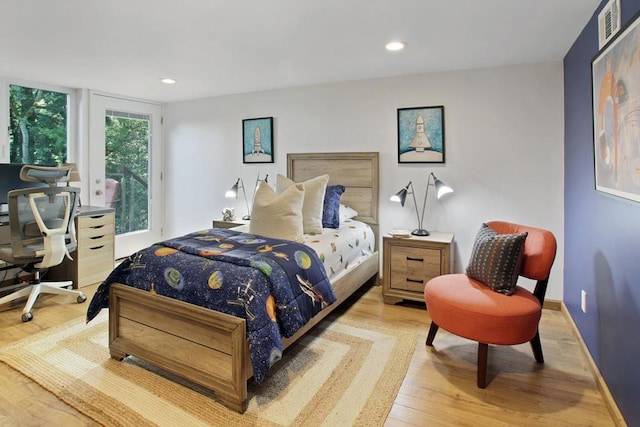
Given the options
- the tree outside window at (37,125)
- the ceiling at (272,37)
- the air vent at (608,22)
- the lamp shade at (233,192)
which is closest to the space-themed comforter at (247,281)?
the ceiling at (272,37)

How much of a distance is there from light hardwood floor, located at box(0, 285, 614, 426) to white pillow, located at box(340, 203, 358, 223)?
1.37 metres

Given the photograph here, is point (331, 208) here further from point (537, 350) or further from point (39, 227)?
point (39, 227)

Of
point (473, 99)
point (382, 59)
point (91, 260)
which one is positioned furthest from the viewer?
point (91, 260)

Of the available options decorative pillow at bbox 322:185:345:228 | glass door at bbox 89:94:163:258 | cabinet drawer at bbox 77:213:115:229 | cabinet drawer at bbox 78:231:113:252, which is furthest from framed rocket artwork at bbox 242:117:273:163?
cabinet drawer at bbox 78:231:113:252

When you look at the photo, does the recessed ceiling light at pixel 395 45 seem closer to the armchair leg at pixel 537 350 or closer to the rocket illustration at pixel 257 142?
the rocket illustration at pixel 257 142

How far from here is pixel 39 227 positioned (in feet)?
9.71

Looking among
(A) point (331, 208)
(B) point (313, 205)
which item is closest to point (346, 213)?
(A) point (331, 208)

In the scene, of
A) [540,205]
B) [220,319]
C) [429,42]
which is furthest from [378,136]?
[220,319]

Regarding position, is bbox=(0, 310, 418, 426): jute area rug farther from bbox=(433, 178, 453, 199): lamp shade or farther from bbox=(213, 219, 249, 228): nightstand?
bbox=(213, 219, 249, 228): nightstand

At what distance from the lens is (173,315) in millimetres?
2027

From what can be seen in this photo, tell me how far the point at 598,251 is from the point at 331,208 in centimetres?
208

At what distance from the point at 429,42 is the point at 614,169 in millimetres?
1498

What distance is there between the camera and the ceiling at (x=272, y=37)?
2.16 meters

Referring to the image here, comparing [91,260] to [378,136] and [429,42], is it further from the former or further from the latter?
[429,42]
